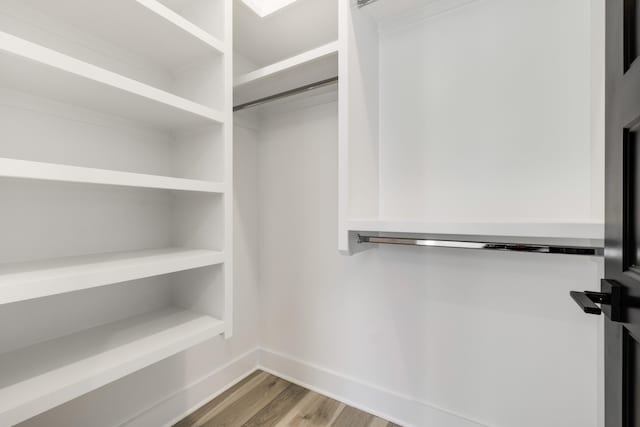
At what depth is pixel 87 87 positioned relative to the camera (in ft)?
2.97

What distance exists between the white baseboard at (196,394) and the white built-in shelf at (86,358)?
49 centimetres

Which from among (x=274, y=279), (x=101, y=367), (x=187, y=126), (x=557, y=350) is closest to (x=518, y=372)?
(x=557, y=350)

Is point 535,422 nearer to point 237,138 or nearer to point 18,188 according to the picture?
point 237,138

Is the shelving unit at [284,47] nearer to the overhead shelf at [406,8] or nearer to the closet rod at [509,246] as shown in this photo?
the overhead shelf at [406,8]

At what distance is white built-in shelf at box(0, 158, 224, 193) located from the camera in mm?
688

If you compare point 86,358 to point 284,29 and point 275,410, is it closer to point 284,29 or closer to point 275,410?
point 275,410

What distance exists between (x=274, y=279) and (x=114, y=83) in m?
1.31

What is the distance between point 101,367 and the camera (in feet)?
2.80

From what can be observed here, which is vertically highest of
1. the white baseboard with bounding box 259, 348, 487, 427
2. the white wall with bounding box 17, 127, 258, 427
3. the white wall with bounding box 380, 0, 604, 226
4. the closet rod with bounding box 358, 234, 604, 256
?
the white wall with bounding box 380, 0, 604, 226

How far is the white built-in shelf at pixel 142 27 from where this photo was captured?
946mm

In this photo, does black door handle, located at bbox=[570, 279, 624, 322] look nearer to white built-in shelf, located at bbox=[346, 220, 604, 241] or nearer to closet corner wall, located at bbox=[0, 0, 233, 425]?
white built-in shelf, located at bbox=[346, 220, 604, 241]

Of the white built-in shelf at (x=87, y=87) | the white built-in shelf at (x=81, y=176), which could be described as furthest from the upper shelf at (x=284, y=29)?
the white built-in shelf at (x=81, y=176)

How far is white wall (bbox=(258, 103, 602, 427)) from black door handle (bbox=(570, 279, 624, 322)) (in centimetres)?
56

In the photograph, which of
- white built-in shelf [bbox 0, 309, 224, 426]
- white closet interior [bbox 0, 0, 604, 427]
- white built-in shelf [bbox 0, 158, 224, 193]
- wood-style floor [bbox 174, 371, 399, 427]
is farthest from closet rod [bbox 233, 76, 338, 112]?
wood-style floor [bbox 174, 371, 399, 427]
